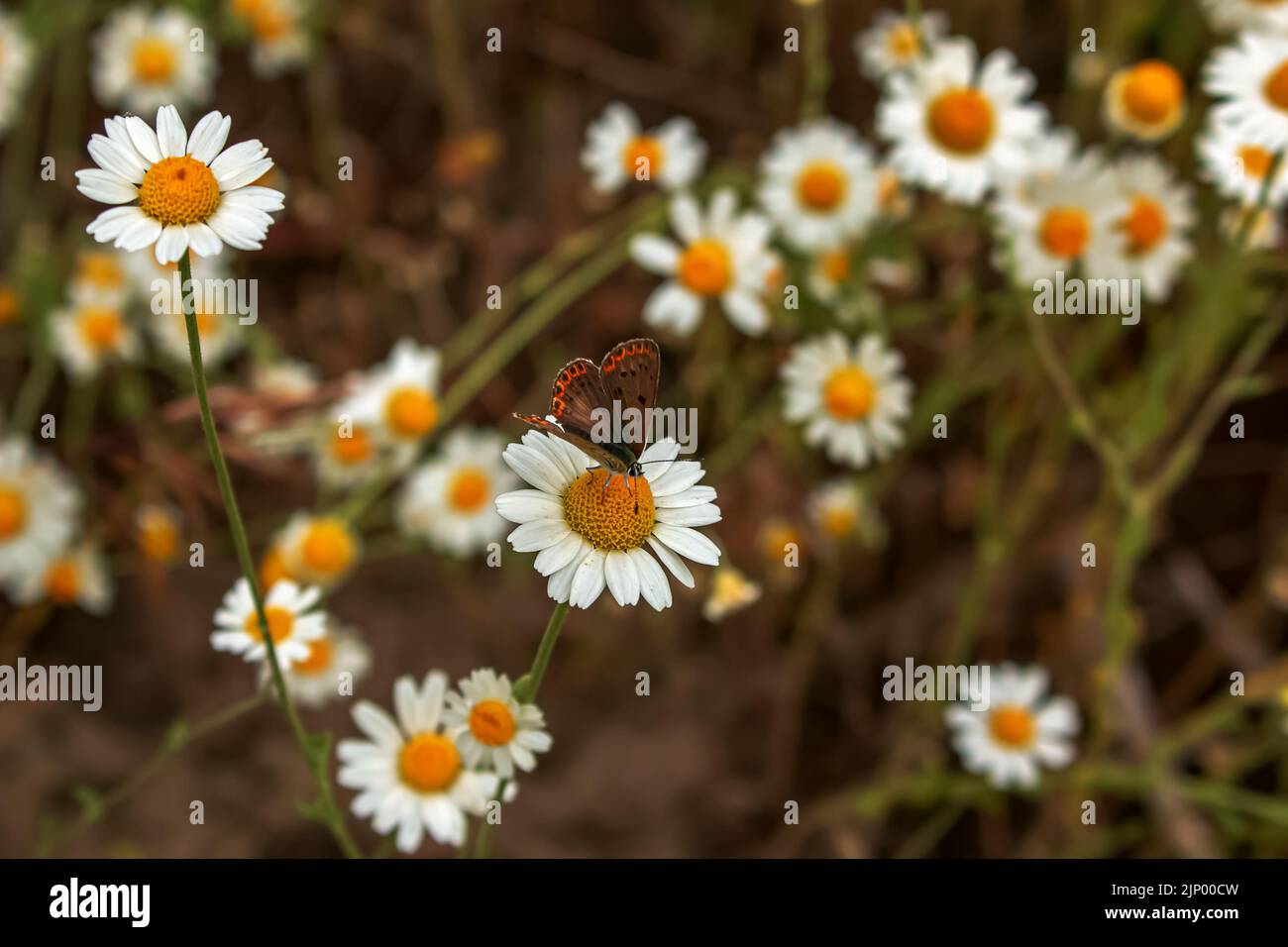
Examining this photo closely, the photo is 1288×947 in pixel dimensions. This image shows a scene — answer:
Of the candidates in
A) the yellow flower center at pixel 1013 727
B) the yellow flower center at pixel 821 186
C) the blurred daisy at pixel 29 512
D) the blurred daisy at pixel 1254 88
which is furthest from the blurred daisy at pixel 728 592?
the blurred daisy at pixel 29 512

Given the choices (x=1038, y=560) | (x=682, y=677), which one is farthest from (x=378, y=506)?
(x=1038, y=560)

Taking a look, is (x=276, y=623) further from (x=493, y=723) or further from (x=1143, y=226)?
(x=1143, y=226)

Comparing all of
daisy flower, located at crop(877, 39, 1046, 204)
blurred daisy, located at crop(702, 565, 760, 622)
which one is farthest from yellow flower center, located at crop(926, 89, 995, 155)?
blurred daisy, located at crop(702, 565, 760, 622)

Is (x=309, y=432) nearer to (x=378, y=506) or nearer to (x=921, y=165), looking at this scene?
(x=378, y=506)

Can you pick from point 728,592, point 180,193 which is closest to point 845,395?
point 728,592

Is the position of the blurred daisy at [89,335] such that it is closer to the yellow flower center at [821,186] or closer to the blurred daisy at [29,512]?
the blurred daisy at [29,512]
